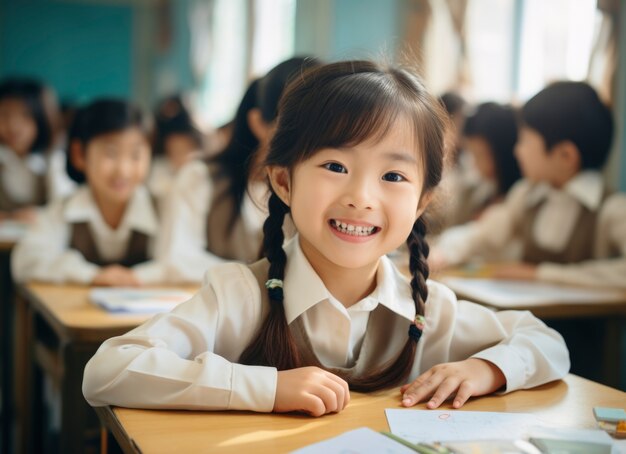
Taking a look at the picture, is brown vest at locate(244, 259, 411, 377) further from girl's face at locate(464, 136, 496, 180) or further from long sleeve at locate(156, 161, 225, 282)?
girl's face at locate(464, 136, 496, 180)

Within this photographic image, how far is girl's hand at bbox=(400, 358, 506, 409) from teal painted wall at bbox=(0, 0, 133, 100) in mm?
11195

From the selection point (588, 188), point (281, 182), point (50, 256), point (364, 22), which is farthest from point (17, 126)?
point (281, 182)

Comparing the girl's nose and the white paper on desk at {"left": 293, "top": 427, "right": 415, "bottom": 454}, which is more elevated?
the girl's nose

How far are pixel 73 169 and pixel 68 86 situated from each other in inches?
385

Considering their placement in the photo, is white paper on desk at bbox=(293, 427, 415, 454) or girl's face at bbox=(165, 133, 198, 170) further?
girl's face at bbox=(165, 133, 198, 170)

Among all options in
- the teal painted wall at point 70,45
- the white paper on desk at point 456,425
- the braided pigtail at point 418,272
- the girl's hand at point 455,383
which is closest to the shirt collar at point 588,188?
the braided pigtail at point 418,272

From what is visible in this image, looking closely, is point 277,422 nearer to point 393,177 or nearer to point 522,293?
point 393,177

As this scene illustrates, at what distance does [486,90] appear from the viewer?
4434mm

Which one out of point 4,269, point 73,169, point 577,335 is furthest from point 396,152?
point 4,269

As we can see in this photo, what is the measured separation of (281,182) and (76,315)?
762 mm

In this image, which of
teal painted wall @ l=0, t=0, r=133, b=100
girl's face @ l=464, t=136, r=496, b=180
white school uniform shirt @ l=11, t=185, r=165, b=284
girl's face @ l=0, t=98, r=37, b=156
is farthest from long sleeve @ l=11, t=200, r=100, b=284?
teal painted wall @ l=0, t=0, r=133, b=100

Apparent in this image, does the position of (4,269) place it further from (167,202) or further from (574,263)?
(574,263)

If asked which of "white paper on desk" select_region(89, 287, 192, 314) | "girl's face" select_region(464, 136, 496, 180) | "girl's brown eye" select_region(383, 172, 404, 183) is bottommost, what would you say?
"white paper on desk" select_region(89, 287, 192, 314)

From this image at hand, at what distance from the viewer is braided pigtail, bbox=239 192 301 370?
4.11 ft
